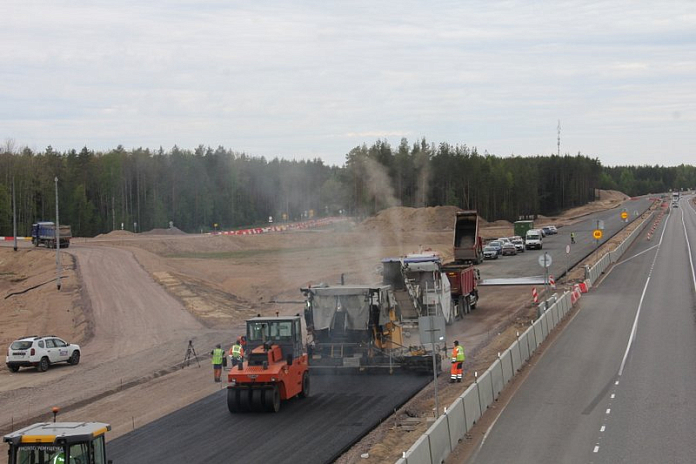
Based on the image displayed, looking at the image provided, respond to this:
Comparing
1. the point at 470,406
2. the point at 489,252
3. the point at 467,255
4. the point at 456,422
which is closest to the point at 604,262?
the point at 467,255

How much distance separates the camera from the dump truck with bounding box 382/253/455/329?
116 feet

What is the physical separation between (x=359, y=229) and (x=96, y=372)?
121 ft

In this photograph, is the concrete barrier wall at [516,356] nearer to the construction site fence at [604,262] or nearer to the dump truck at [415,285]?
the dump truck at [415,285]

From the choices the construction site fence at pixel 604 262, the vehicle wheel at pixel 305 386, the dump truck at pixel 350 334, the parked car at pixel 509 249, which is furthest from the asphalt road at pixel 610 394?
the parked car at pixel 509 249

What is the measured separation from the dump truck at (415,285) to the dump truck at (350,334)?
20.7ft

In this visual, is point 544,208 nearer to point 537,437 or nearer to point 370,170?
point 370,170

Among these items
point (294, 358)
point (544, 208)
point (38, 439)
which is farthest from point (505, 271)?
point (544, 208)

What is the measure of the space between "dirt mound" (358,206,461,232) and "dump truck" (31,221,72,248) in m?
29.1

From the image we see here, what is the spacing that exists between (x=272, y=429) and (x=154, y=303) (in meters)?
30.4

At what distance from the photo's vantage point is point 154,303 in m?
50.0

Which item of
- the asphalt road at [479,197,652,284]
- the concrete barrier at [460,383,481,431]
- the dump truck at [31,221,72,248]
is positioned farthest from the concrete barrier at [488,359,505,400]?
the dump truck at [31,221,72,248]

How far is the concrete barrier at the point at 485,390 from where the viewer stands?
21433mm

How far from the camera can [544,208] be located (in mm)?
196000

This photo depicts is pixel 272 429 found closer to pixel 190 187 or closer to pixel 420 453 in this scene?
pixel 420 453
